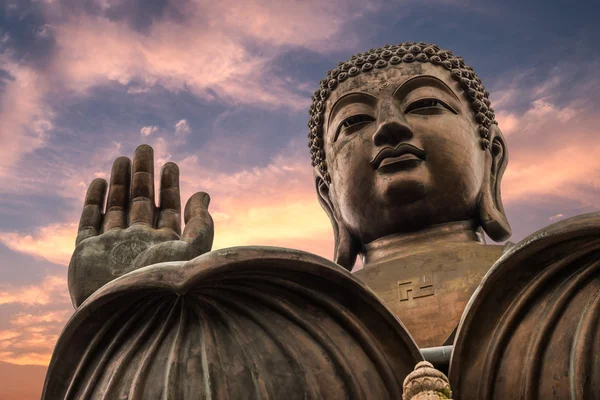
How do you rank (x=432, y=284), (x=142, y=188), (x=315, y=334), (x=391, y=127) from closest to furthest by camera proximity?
(x=315, y=334), (x=432, y=284), (x=391, y=127), (x=142, y=188)

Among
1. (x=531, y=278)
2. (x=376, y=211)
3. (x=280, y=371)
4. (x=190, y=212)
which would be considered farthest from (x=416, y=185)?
(x=280, y=371)

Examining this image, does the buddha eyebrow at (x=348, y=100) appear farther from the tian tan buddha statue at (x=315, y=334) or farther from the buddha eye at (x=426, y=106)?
the tian tan buddha statue at (x=315, y=334)

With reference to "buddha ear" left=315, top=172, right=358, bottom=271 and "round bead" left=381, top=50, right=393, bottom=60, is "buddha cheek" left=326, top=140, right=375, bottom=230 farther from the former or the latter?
"round bead" left=381, top=50, right=393, bottom=60

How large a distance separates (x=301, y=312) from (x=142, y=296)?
2.27ft

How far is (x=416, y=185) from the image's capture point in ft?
16.4

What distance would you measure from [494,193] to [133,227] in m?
2.65

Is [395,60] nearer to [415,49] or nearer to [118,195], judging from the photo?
[415,49]

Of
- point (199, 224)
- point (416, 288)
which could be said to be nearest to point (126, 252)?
point (199, 224)

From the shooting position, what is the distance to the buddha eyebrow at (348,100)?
5348mm

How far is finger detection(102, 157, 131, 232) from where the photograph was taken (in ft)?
16.8

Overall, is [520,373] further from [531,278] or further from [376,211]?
[376,211]

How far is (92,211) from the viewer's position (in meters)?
5.29

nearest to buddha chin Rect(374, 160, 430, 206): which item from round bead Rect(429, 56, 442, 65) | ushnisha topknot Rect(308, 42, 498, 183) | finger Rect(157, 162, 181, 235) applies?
ushnisha topknot Rect(308, 42, 498, 183)

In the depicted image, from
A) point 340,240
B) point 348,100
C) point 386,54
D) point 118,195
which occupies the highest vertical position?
point 386,54
